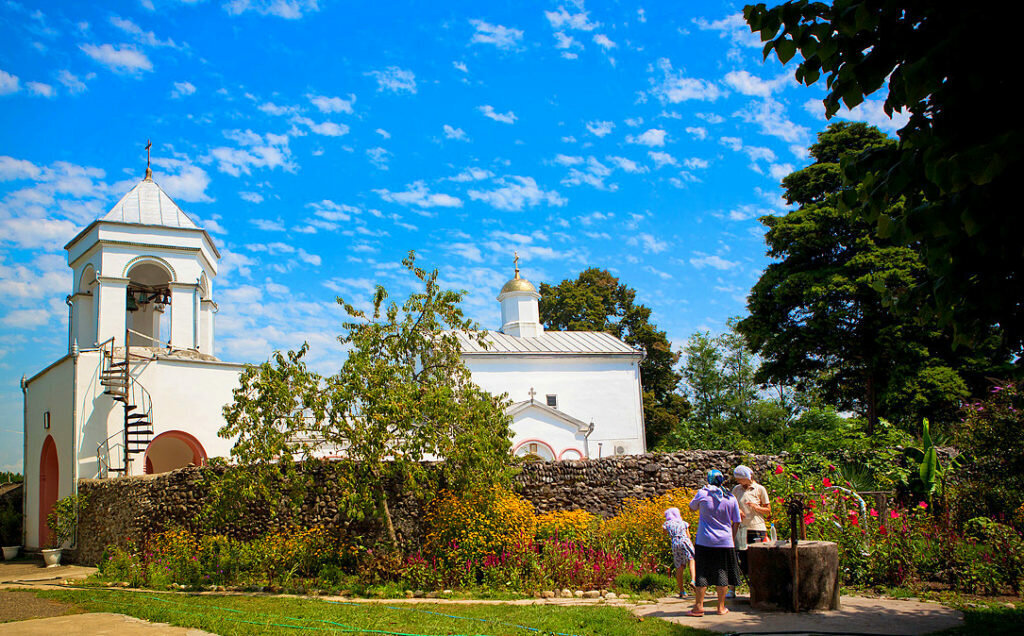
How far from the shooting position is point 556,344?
36.3 metres

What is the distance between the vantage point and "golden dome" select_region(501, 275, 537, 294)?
3862cm

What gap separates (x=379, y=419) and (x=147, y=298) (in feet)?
47.4

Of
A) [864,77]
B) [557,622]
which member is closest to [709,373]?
[557,622]

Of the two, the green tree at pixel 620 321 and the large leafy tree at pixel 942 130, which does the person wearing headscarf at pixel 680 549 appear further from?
the green tree at pixel 620 321

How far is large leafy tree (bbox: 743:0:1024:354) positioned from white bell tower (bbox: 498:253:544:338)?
32.7 m

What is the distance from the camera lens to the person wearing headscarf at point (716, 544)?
8.90 metres

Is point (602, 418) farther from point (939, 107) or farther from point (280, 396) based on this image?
point (939, 107)

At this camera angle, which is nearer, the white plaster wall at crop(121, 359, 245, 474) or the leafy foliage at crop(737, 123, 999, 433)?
the white plaster wall at crop(121, 359, 245, 474)

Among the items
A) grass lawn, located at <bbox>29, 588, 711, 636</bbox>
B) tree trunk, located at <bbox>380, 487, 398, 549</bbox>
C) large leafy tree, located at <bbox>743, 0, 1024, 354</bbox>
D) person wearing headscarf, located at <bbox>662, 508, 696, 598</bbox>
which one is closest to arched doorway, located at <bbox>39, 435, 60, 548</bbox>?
grass lawn, located at <bbox>29, 588, 711, 636</bbox>

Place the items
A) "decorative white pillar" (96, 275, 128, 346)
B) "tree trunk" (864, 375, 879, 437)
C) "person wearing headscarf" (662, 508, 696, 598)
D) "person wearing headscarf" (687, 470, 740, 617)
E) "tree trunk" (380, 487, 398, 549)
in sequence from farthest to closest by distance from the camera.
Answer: "tree trunk" (864, 375, 879, 437) < "decorative white pillar" (96, 275, 128, 346) < "tree trunk" (380, 487, 398, 549) < "person wearing headscarf" (662, 508, 696, 598) < "person wearing headscarf" (687, 470, 740, 617)

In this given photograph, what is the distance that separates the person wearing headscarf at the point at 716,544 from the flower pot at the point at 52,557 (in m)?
15.3

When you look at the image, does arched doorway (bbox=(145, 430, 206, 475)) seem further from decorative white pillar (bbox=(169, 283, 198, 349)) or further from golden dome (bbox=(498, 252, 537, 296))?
golden dome (bbox=(498, 252, 537, 296))

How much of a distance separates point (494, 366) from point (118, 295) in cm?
1705

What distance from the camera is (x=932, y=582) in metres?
10.3
